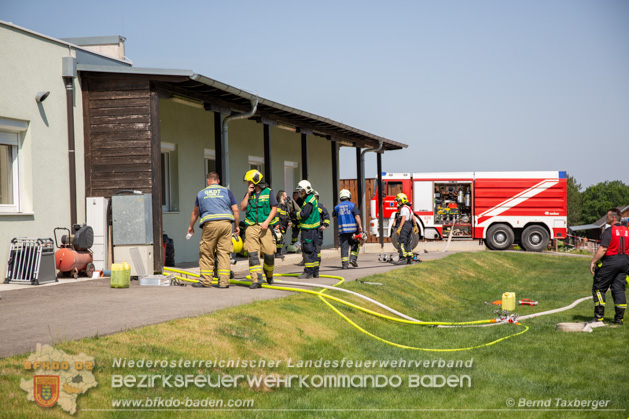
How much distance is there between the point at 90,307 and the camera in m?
8.75

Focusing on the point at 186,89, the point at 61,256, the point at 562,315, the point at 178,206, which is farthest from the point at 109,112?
the point at 562,315

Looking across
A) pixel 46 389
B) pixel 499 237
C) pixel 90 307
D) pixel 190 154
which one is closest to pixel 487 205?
pixel 499 237

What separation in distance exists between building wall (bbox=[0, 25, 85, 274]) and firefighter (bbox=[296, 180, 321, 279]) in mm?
4173

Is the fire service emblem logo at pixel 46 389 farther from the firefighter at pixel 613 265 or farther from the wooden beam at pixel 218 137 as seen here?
the wooden beam at pixel 218 137

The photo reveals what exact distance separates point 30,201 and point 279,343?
21.5ft

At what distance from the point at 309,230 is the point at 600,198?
138m

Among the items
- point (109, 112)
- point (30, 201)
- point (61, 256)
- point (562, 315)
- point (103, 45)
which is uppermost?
point (103, 45)

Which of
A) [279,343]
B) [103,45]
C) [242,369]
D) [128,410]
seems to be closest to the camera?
[128,410]

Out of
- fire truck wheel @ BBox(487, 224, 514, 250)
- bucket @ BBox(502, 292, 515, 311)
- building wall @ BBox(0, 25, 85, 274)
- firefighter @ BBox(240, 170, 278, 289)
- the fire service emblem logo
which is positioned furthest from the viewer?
fire truck wheel @ BBox(487, 224, 514, 250)

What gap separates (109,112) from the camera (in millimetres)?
12953

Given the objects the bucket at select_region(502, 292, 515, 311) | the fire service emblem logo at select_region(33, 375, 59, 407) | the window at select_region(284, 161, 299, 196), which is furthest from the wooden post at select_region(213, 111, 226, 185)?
the fire service emblem logo at select_region(33, 375, 59, 407)

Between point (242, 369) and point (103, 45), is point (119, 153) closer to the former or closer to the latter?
point (103, 45)

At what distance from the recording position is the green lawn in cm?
598

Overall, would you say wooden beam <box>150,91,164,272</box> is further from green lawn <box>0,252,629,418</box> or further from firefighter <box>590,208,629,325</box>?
firefighter <box>590,208,629,325</box>
